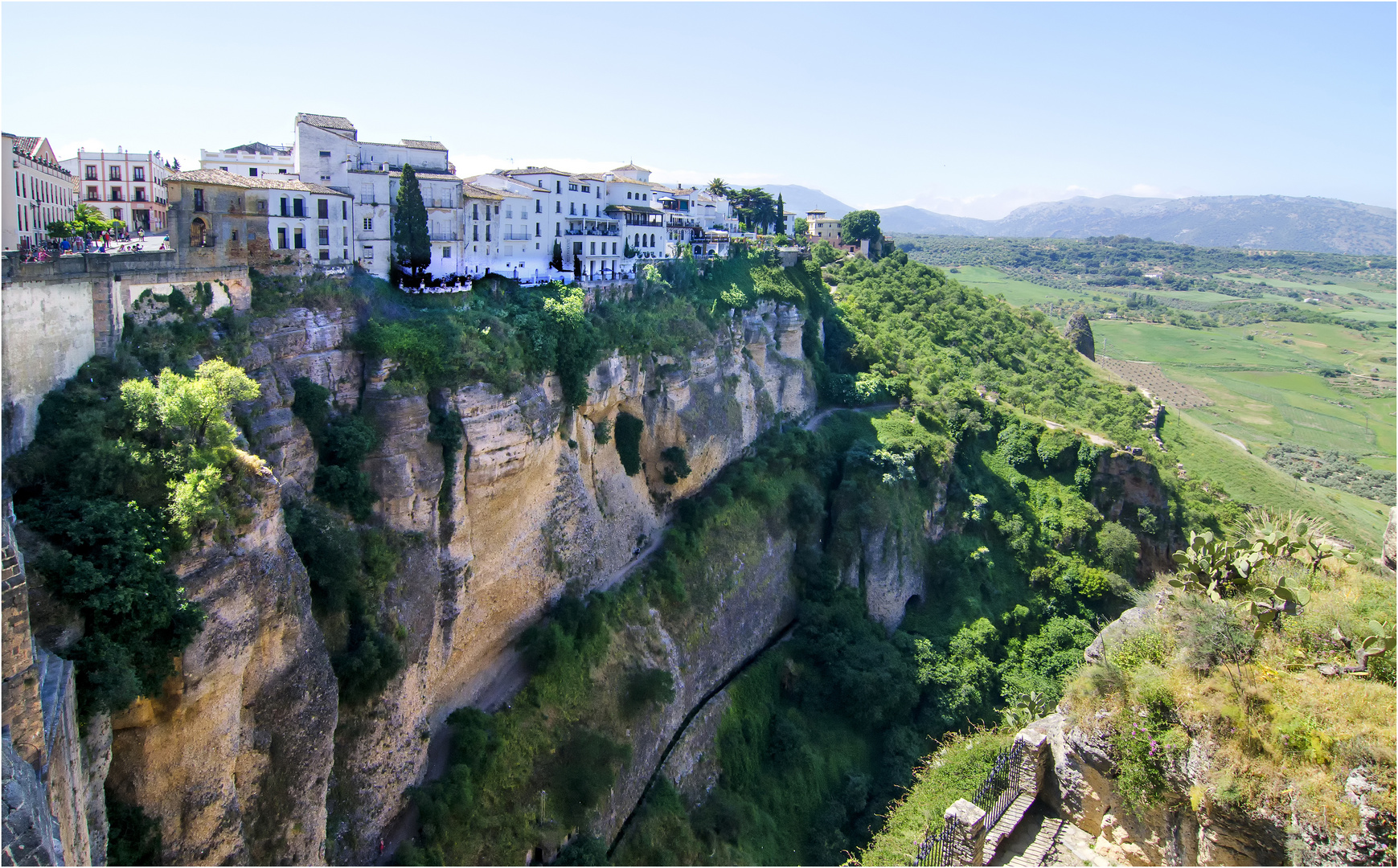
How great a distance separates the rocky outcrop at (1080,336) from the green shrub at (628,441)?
60.7 m

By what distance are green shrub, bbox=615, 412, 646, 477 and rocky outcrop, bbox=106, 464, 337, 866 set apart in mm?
19393

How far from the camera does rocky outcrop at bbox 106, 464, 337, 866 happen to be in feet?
55.2

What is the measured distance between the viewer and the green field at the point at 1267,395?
68312 mm

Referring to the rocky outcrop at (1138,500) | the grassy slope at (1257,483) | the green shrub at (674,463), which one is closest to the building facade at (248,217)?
the green shrub at (674,463)

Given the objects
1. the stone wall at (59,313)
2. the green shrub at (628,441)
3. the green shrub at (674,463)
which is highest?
the stone wall at (59,313)

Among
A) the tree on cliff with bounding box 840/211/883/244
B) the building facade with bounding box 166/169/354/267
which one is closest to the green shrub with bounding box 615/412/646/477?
the building facade with bounding box 166/169/354/267

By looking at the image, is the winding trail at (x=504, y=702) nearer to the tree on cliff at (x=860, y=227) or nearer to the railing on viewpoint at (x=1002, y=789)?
the railing on viewpoint at (x=1002, y=789)

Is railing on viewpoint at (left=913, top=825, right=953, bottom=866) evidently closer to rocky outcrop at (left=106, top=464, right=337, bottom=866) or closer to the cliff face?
the cliff face

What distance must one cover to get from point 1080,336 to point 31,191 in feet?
274

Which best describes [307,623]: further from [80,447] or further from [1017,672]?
[1017,672]

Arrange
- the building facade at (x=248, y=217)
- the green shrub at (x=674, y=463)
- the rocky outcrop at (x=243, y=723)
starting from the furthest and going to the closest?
1. the green shrub at (x=674, y=463)
2. the building facade at (x=248, y=217)
3. the rocky outcrop at (x=243, y=723)

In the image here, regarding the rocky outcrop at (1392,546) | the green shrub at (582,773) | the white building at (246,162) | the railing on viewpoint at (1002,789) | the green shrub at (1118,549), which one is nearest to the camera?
the rocky outcrop at (1392,546)

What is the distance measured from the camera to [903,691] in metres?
40.0

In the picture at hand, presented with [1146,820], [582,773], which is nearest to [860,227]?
[582,773]
